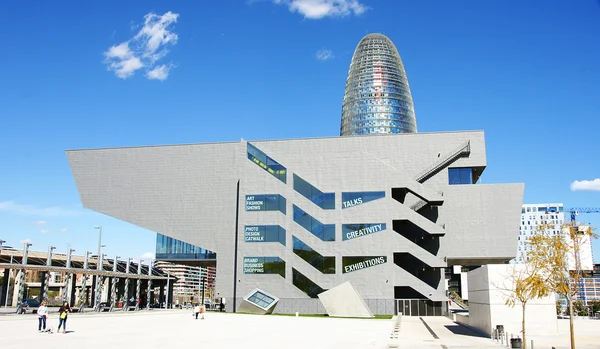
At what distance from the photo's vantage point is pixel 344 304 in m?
55.0

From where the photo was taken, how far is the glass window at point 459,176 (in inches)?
2810

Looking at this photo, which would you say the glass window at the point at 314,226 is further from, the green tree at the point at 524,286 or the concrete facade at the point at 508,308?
the green tree at the point at 524,286

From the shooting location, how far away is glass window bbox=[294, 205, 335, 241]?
67562 millimetres

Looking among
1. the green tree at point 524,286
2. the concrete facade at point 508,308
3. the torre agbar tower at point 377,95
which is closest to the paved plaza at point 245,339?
the concrete facade at point 508,308

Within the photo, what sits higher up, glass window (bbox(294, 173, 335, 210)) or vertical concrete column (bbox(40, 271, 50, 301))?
glass window (bbox(294, 173, 335, 210))

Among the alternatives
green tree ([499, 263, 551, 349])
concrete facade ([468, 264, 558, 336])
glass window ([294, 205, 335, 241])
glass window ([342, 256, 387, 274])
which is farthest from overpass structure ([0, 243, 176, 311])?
green tree ([499, 263, 551, 349])

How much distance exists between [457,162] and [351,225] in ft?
56.4

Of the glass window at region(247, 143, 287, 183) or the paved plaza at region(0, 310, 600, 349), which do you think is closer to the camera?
the paved plaza at region(0, 310, 600, 349)

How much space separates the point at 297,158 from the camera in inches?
2817

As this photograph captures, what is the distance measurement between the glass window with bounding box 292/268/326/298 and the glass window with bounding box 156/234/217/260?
47.5ft

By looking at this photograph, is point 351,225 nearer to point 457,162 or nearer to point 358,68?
point 457,162

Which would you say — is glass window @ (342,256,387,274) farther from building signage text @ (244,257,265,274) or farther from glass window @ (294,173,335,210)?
building signage text @ (244,257,265,274)

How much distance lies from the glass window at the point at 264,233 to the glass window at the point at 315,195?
5596 millimetres

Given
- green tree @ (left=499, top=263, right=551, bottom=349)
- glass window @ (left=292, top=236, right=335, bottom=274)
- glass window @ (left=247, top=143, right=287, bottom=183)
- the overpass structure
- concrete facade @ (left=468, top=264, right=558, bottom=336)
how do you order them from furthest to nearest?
glass window @ (left=247, top=143, right=287, bottom=183), glass window @ (left=292, top=236, right=335, bottom=274), the overpass structure, concrete facade @ (left=468, top=264, right=558, bottom=336), green tree @ (left=499, top=263, right=551, bottom=349)
